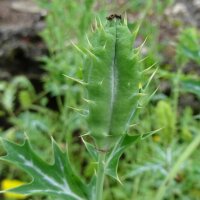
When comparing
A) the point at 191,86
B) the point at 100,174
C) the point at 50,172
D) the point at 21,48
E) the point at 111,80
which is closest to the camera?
the point at 111,80

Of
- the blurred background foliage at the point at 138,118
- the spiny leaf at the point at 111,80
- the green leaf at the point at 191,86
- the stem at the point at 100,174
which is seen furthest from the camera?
the blurred background foliage at the point at 138,118

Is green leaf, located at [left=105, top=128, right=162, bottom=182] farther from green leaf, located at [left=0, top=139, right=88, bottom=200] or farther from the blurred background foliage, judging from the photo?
the blurred background foliage

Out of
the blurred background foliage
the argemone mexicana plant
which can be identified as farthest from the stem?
the blurred background foliage

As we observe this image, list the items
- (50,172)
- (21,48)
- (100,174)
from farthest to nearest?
1. (21,48)
2. (50,172)
3. (100,174)

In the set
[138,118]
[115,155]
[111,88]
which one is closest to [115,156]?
[115,155]

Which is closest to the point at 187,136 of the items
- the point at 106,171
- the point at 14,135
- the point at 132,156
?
the point at 132,156

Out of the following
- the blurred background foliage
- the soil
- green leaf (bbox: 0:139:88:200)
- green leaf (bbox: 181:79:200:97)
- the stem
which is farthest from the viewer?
the soil

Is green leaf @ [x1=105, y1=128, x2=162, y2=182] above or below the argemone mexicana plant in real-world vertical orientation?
below

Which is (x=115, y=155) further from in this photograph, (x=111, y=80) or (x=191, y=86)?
(x=191, y=86)

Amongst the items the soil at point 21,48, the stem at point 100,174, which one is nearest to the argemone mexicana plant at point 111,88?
the stem at point 100,174

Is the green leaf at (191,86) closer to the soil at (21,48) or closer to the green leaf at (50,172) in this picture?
the green leaf at (50,172)
